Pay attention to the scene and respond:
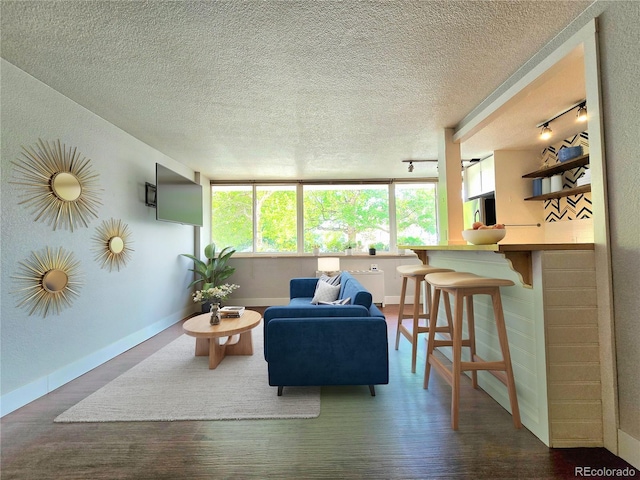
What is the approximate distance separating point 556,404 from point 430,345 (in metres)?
0.72

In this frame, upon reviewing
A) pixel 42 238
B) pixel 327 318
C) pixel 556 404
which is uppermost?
pixel 42 238

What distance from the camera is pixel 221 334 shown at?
2447 millimetres

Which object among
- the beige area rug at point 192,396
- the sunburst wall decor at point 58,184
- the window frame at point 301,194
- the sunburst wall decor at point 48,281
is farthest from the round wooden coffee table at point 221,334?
the window frame at point 301,194

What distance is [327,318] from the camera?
202 cm

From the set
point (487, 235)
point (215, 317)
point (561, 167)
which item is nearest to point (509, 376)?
point (487, 235)

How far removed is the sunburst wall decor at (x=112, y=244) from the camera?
2.78m

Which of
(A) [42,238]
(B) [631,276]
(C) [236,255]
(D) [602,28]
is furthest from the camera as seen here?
(C) [236,255]

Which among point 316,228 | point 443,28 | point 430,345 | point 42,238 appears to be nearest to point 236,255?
point 316,228

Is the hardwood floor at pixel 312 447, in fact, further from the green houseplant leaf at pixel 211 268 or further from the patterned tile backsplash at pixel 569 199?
the patterned tile backsplash at pixel 569 199

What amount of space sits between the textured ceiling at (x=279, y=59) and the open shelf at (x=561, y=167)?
0.63 m

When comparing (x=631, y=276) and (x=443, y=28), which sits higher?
(x=443, y=28)

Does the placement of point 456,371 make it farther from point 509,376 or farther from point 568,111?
point 568,111

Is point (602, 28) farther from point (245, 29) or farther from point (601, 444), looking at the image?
point (601, 444)

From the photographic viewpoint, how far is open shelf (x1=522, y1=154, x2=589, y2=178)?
2975mm
